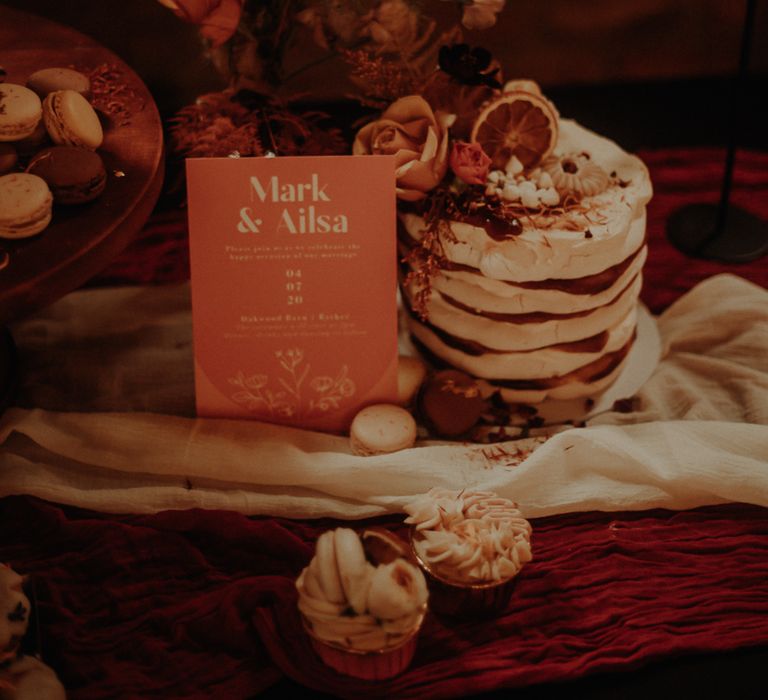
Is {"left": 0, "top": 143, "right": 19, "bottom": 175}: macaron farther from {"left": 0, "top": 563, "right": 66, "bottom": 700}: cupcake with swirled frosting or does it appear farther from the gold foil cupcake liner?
the gold foil cupcake liner

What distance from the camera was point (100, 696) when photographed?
1.18 metres

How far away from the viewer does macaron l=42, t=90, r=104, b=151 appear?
51.1 inches

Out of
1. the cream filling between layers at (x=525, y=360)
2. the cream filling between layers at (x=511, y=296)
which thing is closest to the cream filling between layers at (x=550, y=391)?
the cream filling between layers at (x=525, y=360)

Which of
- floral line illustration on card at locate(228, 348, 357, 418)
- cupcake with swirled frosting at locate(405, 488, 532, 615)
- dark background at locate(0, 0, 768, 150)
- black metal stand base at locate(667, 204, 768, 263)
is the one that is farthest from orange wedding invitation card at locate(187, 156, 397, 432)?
dark background at locate(0, 0, 768, 150)

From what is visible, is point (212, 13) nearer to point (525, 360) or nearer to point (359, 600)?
point (525, 360)

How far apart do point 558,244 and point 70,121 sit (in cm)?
71

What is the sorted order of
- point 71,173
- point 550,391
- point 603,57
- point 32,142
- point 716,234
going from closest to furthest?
point 71,173 → point 32,142 → point 550,391 → point 716,234 → point 603,57

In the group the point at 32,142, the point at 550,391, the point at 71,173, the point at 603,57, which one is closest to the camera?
the point at 71,173

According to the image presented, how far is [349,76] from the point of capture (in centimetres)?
147

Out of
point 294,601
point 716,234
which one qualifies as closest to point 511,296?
point 294,601

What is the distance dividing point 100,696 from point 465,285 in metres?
0.77

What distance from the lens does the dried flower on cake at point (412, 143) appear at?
1400 mm

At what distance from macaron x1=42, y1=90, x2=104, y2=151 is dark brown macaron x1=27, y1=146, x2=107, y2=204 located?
0.16ft

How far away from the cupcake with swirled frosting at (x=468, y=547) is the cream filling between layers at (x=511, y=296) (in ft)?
1.04
